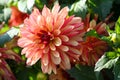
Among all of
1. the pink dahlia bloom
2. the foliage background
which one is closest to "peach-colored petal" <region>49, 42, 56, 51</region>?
the pink dahlia bloom

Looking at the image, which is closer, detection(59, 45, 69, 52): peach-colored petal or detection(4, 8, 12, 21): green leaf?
detection(59, 45, 69, 52): peach-colored petal

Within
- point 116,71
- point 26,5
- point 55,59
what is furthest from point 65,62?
point 26,5

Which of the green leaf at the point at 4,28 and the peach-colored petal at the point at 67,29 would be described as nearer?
the peach-colored petal at the point at 67,29

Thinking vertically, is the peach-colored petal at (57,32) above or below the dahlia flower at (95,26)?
above

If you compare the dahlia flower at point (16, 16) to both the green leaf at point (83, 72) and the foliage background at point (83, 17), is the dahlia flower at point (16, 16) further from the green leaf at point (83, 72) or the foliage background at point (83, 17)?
the green leaf at point (83, 72)

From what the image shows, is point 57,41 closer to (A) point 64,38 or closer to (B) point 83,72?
(A) point 64,38

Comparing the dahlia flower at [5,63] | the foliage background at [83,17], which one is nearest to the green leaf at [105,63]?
the foliage background at [83,17]

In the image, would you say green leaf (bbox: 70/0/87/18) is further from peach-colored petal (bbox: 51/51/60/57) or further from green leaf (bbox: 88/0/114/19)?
peach-colored petal (bbox: 51/51/60/57)
